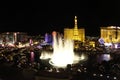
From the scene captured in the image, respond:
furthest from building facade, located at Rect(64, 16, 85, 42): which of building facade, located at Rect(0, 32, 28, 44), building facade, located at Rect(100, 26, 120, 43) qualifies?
building facade, located at Rect(0, 32, 28, 44)

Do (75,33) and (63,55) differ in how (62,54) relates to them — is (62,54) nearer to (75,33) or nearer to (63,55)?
(63,55)

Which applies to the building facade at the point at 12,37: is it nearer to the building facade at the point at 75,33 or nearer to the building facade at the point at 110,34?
the building facade at the point at 75,33

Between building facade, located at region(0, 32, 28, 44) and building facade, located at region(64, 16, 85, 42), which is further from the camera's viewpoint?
building facade, located at region(0, 32, 28, 44)

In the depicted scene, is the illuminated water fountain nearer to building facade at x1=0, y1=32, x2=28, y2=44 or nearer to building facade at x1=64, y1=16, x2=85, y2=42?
building facade at x1=64, y1=16, x2=85, y2=42

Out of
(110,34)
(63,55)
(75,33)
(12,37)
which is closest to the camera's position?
(63,55)

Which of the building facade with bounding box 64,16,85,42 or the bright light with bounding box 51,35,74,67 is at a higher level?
the building facade with bounding box 64,16,85,42

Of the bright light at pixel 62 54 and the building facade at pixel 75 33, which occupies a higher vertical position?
the building facade at pixel 75 33

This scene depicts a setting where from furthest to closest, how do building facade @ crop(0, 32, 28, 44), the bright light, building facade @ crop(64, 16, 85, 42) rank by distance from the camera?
building facade @ crop(0, 32, 28, 44) → building facade @ crop(64, 16, 85, 42) → the bright light

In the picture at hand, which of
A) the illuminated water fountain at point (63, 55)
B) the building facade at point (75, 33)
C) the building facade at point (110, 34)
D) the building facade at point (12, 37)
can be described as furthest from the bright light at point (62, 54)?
the building facade at point (12, 37)

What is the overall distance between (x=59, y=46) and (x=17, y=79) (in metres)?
20.0

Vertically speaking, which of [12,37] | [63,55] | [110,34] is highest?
[110,34]

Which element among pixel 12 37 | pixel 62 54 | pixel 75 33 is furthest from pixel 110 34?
pixel 62 54

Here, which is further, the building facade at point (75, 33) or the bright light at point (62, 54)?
the building facade at point (75, 33)

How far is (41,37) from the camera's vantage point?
88188mm
